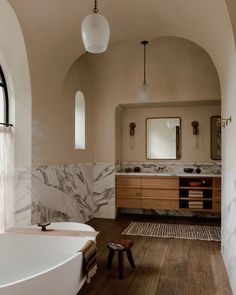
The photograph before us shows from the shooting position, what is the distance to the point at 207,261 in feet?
11.1

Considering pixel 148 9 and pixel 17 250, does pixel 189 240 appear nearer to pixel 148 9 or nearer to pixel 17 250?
pixel 17 250

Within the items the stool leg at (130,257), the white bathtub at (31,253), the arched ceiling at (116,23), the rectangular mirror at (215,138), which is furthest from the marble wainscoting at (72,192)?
the rectangular mirror at (215,138)

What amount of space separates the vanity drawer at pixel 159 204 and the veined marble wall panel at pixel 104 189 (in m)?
0.66

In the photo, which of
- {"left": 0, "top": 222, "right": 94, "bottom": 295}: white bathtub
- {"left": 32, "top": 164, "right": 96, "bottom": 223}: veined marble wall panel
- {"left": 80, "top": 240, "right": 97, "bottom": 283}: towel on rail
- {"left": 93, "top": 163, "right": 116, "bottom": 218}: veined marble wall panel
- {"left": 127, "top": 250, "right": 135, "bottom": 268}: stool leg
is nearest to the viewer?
{"left": 80, "top": 240, "right": 97, "bottom": 283}: towel on rail

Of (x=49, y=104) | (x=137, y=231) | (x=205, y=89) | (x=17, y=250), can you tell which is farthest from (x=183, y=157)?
(x=17, y=250)

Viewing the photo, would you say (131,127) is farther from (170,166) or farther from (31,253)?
(31,253)

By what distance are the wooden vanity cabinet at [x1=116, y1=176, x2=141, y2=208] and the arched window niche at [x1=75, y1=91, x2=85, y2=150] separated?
3.48 ft

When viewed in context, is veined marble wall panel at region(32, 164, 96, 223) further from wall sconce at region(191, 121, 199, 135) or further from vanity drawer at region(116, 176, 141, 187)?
wall sconce at region(191, 121, 199, 135)

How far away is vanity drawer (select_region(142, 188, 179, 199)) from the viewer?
5.38 meters

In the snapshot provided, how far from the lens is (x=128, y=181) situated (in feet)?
18.5

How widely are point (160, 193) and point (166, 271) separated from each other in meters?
2.42

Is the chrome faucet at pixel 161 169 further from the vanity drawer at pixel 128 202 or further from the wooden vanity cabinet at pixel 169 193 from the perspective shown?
the vanity drawer at pixel 128 202

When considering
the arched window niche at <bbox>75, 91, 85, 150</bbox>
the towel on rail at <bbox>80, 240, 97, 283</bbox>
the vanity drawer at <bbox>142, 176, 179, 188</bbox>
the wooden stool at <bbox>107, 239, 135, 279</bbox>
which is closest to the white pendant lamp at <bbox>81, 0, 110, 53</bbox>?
the towel on rail at <bbox>80, 240, 97, 283</bbox>

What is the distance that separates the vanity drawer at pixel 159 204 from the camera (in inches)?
212
